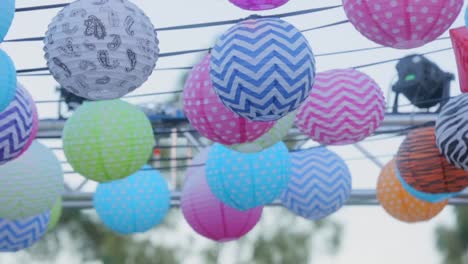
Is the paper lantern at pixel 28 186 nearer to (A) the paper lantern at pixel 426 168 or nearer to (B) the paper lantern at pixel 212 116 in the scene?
(B) the paper lantern at pixel 212 116

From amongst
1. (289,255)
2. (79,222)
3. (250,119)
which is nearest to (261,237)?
(289,255)

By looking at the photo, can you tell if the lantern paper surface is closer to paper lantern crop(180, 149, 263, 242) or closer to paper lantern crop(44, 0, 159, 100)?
paper lantern crop(44, 0, 159, 100)

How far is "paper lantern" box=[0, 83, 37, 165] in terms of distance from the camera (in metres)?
4.43

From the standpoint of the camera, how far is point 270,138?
4.70m

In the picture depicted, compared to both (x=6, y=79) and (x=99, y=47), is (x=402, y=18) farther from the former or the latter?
(x=6, y=79)

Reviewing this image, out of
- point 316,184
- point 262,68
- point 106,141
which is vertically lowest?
point 316,184

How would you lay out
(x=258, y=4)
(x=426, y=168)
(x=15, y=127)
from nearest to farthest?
(x=258, y=4) → (x=15, y=127) → (x=426, y=168)

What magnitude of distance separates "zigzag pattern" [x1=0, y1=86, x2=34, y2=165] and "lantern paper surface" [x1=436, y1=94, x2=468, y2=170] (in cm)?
163

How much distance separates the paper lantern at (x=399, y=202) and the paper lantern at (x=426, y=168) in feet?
2.07

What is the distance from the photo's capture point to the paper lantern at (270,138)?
183 inches

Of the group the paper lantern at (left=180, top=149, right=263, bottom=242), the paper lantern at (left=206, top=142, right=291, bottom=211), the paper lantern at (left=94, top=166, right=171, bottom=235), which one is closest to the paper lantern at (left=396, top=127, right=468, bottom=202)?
the paper lantern at (left=206, top=142, right=291, bottom=211)

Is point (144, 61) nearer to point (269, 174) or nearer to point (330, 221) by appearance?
point (269, 174)

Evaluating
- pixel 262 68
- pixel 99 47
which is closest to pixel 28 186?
pixel 99 47

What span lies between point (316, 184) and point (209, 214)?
55 cm
